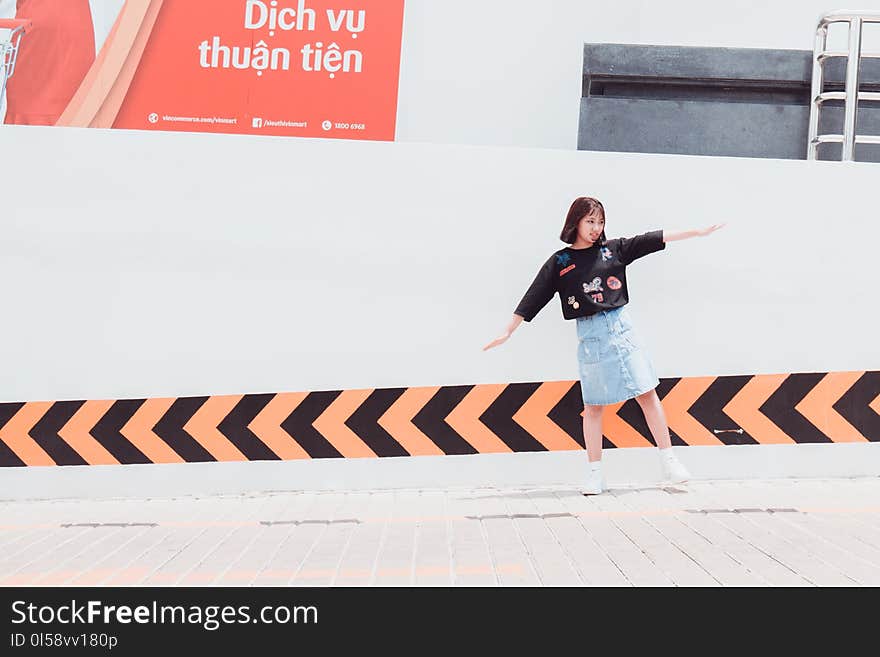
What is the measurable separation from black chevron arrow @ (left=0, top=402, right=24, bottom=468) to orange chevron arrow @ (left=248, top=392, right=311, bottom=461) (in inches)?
60.7

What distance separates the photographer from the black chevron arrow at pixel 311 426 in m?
6.80

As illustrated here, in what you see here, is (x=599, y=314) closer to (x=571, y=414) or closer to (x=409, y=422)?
(x=571, y=414)

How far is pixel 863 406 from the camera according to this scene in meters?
6.88

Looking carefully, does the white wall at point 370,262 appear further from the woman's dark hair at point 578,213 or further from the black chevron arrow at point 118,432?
the woman's dark hair at point 578,213

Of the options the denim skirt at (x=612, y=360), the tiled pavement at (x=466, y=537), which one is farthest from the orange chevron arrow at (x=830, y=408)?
the denim skirt at (x=612, y=360)

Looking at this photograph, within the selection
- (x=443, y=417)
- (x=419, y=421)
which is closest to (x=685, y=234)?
(x=443, y=417)

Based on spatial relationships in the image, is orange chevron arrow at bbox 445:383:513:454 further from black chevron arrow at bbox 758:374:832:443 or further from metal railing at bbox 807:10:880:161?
metal railing at bbox 807:10:880:161

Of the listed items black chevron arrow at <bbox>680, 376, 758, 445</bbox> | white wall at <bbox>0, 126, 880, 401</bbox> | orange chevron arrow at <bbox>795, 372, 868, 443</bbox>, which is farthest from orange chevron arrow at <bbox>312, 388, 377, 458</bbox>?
orange chevron arrow at <bbox>795, 372, 868, 443</bbox>

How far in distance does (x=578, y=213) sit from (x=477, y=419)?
1.53 meters

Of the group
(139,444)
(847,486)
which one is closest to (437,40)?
(139,444)

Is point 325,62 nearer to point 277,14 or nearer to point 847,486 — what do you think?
point 277,14

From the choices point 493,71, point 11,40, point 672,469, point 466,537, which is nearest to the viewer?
point 466,537

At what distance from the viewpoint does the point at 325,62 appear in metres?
9.43

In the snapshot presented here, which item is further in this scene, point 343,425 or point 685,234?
point 343,425
